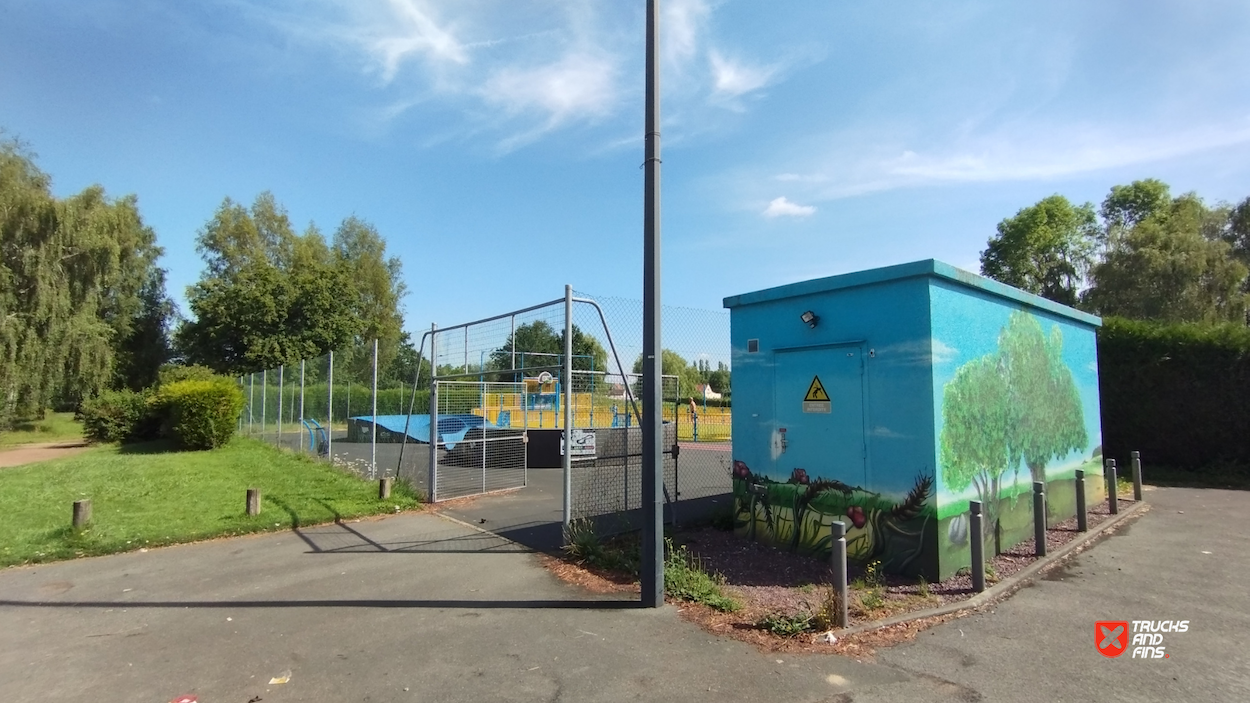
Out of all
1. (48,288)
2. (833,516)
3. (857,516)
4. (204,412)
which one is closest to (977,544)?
(857,516)

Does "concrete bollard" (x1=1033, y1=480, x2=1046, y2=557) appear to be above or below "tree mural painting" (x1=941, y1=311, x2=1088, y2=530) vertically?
below

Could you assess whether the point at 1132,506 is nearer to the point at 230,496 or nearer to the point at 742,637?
the point at 742,637

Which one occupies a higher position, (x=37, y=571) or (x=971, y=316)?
(x=971, y=316)

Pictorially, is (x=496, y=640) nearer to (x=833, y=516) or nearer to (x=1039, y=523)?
(x=833, y=516)

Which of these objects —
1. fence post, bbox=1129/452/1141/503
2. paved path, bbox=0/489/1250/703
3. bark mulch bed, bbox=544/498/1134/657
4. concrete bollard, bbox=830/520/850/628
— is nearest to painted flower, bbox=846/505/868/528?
bark mulch bed, bbox=544/498/1134/657

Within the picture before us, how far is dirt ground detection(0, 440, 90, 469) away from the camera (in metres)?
17.9

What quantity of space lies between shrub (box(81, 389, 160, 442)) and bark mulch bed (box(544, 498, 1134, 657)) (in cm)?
2156

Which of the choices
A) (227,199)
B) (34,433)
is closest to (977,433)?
(34,433)

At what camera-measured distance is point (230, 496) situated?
11.0 meters

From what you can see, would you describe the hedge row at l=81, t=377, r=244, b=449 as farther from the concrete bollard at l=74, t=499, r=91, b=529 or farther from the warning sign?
the warning sign

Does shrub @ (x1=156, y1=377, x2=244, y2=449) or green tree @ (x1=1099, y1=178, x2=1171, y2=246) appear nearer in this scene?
shrub @ (x1=156, y1=377, x2=244, y2=449)

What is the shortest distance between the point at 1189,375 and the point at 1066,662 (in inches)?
565

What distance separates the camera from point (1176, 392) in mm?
14820

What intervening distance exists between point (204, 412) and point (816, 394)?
17749mm
